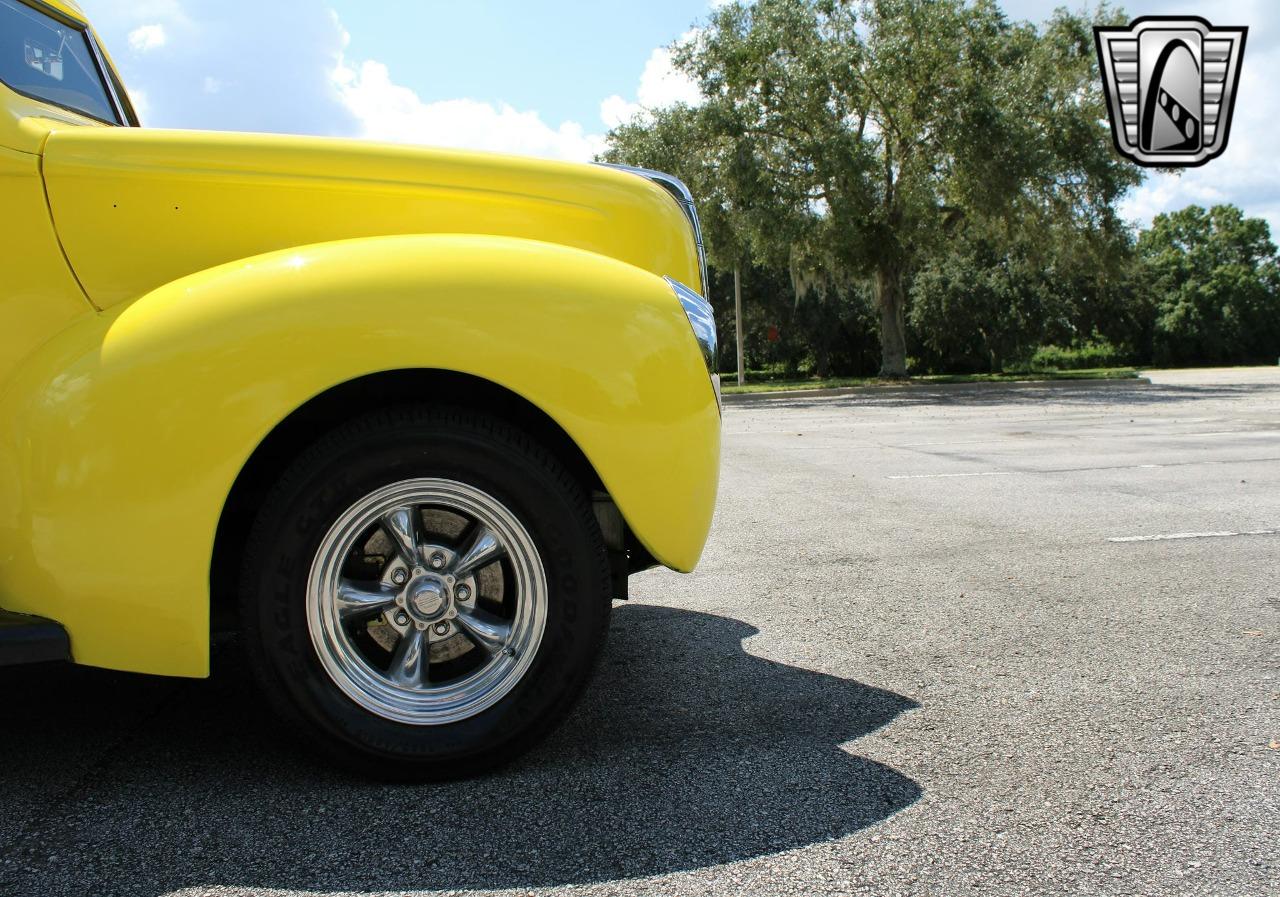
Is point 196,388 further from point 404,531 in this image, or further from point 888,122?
point 888,122

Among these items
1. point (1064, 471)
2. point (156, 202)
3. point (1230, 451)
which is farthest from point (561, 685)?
point (1230, 451)

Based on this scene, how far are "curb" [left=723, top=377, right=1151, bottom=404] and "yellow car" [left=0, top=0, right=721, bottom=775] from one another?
72.0 feet

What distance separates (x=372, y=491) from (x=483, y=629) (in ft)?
1.46

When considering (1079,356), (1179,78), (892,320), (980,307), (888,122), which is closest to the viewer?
(1179,78)

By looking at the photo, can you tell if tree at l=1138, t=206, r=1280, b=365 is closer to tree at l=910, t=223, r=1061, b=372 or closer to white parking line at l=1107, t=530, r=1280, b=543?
tree at l=910, t=223, r=1061, b=372

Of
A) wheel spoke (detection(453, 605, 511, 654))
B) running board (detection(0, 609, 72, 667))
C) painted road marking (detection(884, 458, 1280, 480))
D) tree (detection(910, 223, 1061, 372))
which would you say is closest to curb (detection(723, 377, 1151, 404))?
painted road marking (detection(884, 458, 1280, 480))

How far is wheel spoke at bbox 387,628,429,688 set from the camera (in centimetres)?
258

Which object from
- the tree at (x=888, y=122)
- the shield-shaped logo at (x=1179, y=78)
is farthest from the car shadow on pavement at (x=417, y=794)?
the tree at (x=888, y=122)

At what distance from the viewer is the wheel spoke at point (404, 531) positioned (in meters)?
2.55

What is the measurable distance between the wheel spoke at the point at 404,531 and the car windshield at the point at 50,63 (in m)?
1.57

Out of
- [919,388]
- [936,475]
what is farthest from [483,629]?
[919,388]

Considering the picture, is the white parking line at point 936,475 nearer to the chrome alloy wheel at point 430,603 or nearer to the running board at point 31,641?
the chrome alloy wheel at point 430,603

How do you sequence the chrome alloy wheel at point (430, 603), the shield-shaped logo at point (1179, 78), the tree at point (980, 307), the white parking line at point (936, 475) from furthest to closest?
the tree at point (980, 307)
the shield-shaped logo at point (1179, 78)
the white parking line at point (936, 475)
the chrome alloy wheel at point (430, 603)

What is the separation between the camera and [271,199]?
9.05ft
